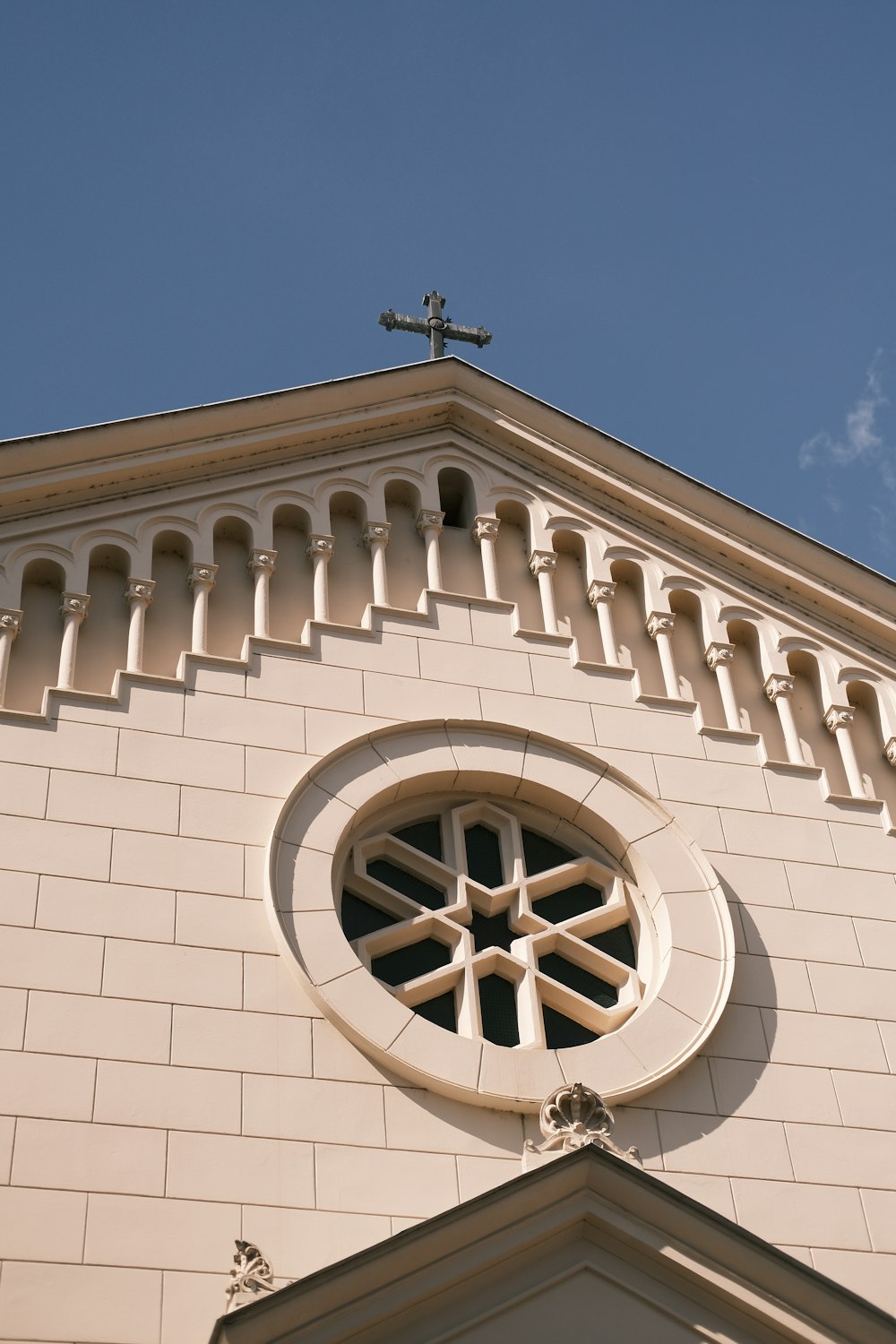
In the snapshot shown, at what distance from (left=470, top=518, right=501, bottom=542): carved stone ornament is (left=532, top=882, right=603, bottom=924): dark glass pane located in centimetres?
337

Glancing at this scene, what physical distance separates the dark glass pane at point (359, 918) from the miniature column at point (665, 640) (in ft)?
10.6

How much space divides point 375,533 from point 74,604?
2.67m

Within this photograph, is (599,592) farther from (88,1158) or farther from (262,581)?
(88,1158)

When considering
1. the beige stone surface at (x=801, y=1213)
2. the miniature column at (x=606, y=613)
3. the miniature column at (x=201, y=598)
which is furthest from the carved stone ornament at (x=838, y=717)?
the miniature column at (x=201, y=598)

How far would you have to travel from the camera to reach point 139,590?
1450 centimetres

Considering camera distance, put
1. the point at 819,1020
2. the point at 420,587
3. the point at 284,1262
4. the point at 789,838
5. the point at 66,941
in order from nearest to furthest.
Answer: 1. the point at 284,1262
2. the point at 66,941
3. the point at 819,1020
4. the point at 789,838
5. the point at 420,587

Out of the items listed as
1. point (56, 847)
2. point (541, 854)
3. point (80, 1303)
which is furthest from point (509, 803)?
point (80, 1303)

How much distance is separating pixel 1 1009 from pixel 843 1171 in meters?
5.35

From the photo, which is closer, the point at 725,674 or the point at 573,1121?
the point at 573,1121

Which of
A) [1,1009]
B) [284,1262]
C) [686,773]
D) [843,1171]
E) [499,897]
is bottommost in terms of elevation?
[284,1262]

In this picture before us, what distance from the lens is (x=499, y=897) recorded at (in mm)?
13648

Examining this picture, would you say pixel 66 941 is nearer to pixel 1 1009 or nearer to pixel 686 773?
pixel 1 1009

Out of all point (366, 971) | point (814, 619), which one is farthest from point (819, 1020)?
point (814, 619)

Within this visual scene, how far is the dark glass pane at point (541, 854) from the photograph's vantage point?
14.1 meters
